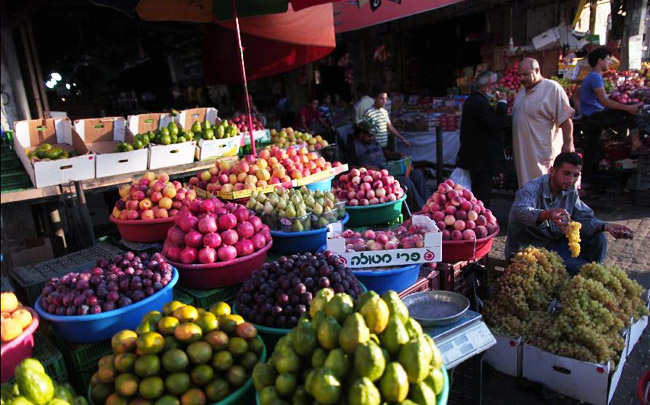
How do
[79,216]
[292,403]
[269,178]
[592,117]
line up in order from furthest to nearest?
[592,117] < [269,178] < [79,216] < [292,403]

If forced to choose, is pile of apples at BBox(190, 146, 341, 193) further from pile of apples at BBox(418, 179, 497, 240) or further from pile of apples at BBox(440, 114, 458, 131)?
pile of apples at BBox(440, 114, 458, 131)

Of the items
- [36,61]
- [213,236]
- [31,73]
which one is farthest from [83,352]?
[36,61]

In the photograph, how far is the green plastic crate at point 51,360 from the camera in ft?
6.10

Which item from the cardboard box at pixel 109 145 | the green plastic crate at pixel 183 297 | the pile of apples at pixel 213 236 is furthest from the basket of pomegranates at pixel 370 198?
the cardboard box at pixel 109 145

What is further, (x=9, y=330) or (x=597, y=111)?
(x=597, y=111)

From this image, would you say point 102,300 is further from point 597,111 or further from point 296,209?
point 597,111

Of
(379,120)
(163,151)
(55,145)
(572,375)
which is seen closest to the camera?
(572,375)

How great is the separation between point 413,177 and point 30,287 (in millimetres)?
4613

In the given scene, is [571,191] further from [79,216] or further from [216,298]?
[79,216]

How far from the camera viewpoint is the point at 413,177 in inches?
236

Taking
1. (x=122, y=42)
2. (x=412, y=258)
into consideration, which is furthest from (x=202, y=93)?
(x=412, y=258)

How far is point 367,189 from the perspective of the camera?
3695 millimetres

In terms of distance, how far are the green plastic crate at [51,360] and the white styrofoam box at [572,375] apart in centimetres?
261

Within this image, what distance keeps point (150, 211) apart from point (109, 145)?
106 inches
